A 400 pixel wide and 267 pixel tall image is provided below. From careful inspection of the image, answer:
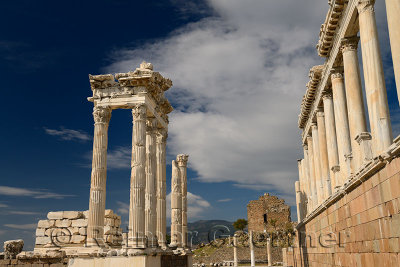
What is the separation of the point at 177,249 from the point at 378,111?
50.8 ft

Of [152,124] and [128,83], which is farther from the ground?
[128,83]

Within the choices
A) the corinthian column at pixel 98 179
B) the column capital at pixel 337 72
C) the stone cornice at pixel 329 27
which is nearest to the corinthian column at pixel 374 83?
the stone cornice at pixel 329 27

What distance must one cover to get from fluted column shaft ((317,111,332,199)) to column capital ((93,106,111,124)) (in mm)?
10496

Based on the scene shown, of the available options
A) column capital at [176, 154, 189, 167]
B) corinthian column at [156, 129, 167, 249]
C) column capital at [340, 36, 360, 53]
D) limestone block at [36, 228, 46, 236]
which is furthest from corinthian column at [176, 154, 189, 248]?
column capital at [340, 36, 360, 53]

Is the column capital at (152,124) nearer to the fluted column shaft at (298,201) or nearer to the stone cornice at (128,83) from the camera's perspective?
the stone cornice at (128,83)

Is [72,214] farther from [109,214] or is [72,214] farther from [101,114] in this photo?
[101,114]

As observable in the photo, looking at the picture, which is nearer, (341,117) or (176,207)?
(341,117)

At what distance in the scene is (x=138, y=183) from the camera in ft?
57.1

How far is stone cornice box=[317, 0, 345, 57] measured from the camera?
13.0 meters

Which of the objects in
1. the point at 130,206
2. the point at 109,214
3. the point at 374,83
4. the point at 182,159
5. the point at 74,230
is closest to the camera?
the point at 374,83

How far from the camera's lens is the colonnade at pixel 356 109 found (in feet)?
31.7

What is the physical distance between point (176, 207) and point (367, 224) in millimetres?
15405

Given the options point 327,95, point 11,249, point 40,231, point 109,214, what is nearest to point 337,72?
point 327,95

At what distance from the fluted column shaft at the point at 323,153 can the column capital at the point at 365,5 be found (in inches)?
384
